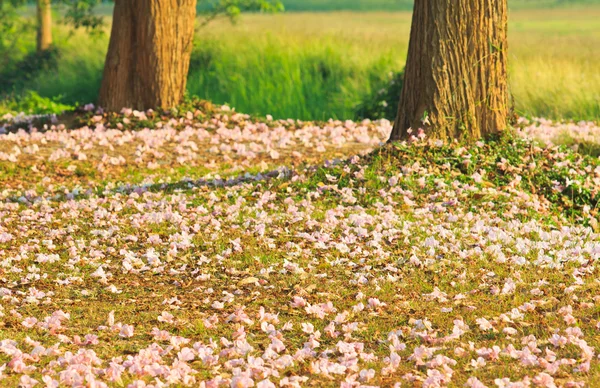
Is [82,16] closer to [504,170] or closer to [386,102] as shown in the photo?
[386,102]

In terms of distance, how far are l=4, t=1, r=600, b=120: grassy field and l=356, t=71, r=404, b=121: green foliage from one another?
2.15 feet

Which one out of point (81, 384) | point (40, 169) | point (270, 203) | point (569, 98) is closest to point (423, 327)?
point (81, 384)

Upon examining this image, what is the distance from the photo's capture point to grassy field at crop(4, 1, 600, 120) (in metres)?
19.5

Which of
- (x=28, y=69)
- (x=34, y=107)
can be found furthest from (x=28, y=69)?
(x=34, y=107)

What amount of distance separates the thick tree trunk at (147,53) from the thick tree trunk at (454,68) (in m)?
6.00

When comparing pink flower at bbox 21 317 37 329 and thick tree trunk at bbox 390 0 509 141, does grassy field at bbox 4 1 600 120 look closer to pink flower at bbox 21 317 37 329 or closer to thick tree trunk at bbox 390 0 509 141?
thick tree trunk at bbox 390 0 509 141

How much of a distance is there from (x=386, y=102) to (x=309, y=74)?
3511 mm

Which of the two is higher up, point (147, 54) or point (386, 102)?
point (147, 54)

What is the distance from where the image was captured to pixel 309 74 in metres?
21.5

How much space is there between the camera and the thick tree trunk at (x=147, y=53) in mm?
15562

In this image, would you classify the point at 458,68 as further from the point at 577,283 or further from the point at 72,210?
the point at 72,210

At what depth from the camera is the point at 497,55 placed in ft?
36.6

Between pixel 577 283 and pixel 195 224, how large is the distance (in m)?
4.17

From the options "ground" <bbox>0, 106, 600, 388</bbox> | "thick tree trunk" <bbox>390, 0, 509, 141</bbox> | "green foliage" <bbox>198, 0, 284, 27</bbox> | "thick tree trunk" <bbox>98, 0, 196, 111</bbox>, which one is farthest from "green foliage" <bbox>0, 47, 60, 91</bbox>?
"thick tree trunk" <bbox>390, 0, 509, 141</bbox>
